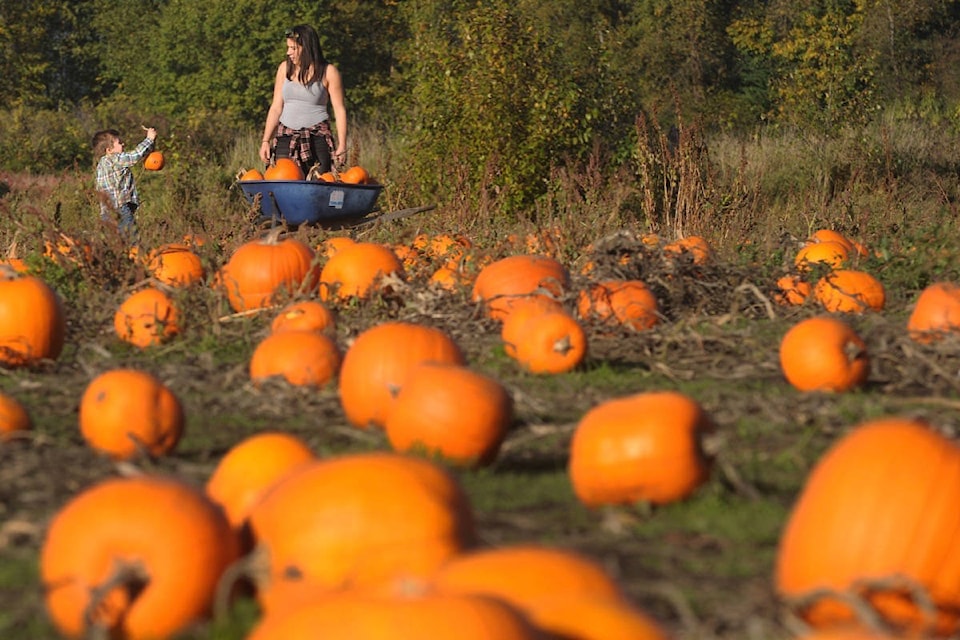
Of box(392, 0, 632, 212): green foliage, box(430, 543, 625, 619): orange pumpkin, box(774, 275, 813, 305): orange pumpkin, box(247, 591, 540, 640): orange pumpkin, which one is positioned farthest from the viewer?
box(392, 0, 632, 212): green foliage

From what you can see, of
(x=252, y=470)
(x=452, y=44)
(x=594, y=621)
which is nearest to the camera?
(x=594, y=621)

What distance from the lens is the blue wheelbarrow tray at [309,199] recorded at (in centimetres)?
1060

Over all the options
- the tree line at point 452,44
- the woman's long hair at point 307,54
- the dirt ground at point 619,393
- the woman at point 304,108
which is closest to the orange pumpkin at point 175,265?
the dirt ground at point 619,393

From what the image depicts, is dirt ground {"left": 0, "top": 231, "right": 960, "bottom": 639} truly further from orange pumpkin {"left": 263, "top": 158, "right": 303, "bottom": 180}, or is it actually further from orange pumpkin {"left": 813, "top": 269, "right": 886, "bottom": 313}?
orange pumpkin {"left": 263, "top": 158, "right": 303, "bottom": 180}

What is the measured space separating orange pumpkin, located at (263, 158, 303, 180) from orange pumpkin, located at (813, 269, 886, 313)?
4.94m

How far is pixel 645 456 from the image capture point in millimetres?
3742

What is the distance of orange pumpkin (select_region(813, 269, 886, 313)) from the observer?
315 inches

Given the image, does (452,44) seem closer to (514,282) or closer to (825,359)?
(514,282)

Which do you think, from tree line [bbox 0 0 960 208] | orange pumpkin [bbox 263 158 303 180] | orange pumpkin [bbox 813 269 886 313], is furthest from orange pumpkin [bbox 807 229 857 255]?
tree line [bbox 0 0 960 208]

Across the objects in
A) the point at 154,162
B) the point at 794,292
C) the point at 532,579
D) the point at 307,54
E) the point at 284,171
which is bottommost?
the point at 794,292

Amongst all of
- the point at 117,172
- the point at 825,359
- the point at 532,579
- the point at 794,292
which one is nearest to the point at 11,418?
the point at 532,579

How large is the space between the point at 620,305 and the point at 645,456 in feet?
12.3

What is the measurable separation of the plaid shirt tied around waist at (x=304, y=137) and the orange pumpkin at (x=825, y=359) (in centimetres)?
712

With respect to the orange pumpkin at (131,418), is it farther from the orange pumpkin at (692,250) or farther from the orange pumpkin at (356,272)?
the orange pumpkin at (692,250)
